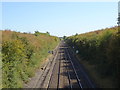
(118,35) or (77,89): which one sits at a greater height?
(118,35)

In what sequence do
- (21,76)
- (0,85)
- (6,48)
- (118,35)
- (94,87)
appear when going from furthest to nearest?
(21,76)
(6,48)
(94,87)
(118,35)
(0,85)

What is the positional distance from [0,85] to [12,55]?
5257 millimetres

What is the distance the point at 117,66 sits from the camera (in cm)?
1622

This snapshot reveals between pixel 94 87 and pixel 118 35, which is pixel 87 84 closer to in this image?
pixel 94 87

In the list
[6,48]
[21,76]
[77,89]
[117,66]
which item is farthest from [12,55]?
[117,66]

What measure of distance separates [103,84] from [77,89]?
2.19 meters

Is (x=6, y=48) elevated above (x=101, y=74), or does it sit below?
above

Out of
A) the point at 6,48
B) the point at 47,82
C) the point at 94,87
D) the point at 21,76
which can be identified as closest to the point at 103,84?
the point at 94,87

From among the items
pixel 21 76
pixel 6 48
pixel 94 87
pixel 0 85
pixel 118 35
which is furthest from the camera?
pixel 21 76

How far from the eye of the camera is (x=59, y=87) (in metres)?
19.1

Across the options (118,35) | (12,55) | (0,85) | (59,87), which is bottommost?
(59,87)

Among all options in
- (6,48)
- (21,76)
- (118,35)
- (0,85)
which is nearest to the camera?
(0,85)

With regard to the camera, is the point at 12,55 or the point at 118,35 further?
the point at 12,55

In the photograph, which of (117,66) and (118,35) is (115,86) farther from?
(118,35)
